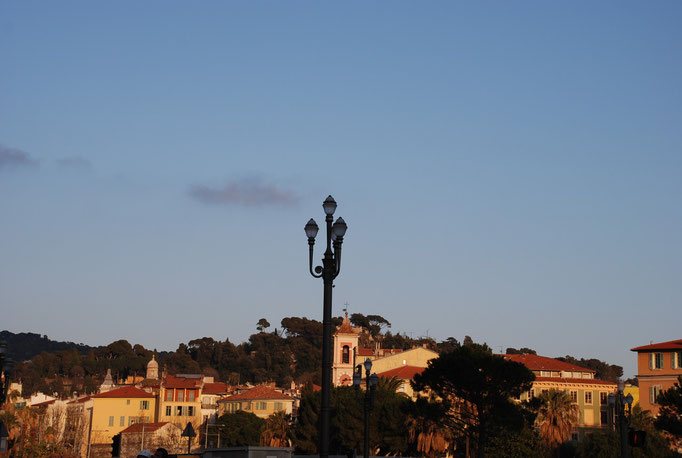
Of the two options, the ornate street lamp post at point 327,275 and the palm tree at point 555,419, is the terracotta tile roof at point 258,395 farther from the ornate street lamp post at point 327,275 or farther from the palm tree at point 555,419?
the ornate street lamp post at point 327,275

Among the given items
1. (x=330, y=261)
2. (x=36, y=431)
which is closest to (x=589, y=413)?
(x=36, y=431)

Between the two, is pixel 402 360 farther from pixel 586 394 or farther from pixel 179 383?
pixel 179 383

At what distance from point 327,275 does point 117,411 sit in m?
103

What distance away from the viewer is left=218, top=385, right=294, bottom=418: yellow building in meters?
120

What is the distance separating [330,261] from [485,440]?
1662 inches

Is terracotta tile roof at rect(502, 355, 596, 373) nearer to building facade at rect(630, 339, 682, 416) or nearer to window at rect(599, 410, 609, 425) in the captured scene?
window at rect(599, 410, 609, 425)

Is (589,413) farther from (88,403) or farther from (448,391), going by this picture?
(88,403)

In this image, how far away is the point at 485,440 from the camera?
2265 inches

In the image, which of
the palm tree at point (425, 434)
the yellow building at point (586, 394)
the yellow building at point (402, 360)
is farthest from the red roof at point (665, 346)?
the yellow building at point (402, 360)

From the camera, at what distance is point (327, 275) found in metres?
18.5

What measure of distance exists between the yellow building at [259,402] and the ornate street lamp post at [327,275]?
10144 cm

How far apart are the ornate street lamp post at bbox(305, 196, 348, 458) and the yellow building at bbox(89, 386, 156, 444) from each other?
98724mm

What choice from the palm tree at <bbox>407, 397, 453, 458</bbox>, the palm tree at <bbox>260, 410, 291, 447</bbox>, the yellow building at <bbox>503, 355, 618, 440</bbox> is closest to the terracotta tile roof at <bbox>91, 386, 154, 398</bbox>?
the palm tree at <bbox>260, 410, 291, 447</bbox>

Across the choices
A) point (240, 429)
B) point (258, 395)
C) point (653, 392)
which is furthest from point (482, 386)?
point (258, 395)
